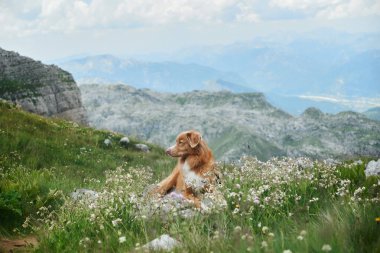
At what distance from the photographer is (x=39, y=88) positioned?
9650 centimetres

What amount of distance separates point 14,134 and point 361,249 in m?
19.1

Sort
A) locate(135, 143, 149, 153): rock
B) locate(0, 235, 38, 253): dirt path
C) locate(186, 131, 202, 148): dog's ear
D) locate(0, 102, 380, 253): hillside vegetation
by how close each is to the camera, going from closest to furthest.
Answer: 1. locate(0, 102, 380, 253): hillside vegetation
2. locate(0, 235, 38, 253): dirt path
3. locate(186, 131, 202, 148): dog's ear
4. locate(135, 143, 149, 153): rock

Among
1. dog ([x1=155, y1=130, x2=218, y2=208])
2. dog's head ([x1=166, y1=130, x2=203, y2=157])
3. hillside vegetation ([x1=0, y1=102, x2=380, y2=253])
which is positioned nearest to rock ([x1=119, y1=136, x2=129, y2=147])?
hillside vegetation ([x1=0, y1=102, x2=380, y2=253])

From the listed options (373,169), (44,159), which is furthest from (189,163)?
(44,159)

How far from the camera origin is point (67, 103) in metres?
102

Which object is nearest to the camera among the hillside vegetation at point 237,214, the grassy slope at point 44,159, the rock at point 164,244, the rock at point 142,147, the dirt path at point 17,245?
the hillside vegetation at point 237,214

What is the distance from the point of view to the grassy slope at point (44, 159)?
37.0 feet

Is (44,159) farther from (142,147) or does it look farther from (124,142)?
(142,147)

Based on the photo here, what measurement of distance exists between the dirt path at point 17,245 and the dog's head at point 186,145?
3631 mm

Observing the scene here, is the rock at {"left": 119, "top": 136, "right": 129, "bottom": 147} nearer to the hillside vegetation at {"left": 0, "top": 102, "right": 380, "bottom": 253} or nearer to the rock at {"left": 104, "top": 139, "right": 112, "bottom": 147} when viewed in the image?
the rock at {"left": 104, "top": 139, "right": 112, "bottom": 147}

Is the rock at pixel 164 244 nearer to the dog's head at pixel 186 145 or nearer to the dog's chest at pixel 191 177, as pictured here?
the dog's chest at pixel 191 177

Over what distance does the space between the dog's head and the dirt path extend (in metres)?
3.63

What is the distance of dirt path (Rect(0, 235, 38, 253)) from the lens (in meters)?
Result: 8.50

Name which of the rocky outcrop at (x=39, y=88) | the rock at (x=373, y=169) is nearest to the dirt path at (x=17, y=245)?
the rock at (x=373, y=169)
